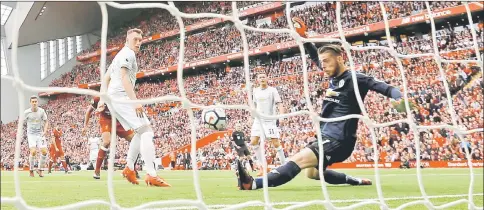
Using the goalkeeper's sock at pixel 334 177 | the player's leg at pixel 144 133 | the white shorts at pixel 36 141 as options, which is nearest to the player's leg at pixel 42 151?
the white shorts at pixel 36 141

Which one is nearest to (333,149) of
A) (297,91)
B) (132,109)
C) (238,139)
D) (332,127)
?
(332,127)

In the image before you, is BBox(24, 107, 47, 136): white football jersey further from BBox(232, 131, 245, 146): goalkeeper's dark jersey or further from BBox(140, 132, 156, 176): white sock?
BBox(140, 132, 156, 176): white sock

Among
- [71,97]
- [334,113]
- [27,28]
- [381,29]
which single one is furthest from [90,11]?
[334,113]

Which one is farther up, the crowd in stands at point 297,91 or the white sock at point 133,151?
the crowd in stands at point 297,91

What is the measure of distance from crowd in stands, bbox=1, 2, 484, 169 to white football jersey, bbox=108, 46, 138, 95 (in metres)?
8.13

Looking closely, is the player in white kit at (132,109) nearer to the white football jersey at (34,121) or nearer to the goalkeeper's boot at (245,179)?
the goalkeeper's boot at (245,179)

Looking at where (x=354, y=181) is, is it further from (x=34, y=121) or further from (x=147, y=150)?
(x=34, y=121)

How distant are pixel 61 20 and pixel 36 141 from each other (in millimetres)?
25516

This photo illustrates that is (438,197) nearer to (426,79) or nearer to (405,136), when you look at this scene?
(405,136)

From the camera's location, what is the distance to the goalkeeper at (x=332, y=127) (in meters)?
3.35

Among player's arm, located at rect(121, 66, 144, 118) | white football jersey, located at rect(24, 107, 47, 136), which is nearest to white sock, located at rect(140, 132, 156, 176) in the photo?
player's arm, located at rect(121, 66, 144, 118)

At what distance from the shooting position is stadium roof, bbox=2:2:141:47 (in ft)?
96.8

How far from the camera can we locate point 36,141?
8.42 m

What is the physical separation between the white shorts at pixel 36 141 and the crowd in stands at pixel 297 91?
21.9 ft
